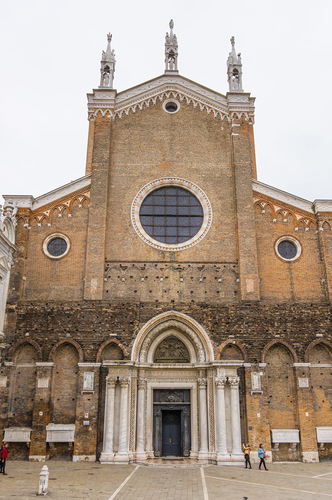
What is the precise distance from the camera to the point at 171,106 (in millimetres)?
22250

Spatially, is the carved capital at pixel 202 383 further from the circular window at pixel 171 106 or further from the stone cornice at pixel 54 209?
the circular window at pixel 171 106

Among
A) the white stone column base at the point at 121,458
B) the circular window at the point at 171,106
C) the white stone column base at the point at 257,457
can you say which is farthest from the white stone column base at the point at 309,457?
the circular window at the point at 171,106

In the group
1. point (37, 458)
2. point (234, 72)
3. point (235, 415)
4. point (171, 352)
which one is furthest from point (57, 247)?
point (234, 72)

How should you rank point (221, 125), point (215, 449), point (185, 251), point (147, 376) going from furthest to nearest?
point (221, 125)
point (185, 251)
point (147, 376)
point (215, 449)

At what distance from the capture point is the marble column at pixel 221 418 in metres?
16.6

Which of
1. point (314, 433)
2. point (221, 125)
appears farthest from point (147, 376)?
point (221, 125)

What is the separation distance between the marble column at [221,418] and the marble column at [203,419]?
56cm

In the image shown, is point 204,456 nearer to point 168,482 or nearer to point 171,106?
point 168,482

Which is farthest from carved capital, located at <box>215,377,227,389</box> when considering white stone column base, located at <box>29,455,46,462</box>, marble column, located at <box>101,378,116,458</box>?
white stone column base, located at <box>29,455,46,462</box>

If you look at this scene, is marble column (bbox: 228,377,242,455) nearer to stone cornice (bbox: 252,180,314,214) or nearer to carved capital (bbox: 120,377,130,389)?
carved capital (bbox: 120,377,130,389)

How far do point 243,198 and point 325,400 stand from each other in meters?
8.96

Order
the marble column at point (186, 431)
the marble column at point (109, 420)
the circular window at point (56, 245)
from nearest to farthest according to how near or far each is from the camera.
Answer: the marble column at point (109, 420)
the marble column at point (186, 431)
the circular window at point (56, 245)

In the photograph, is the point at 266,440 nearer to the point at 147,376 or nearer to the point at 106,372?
the point at 147,376

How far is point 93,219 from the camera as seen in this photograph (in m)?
19.7
